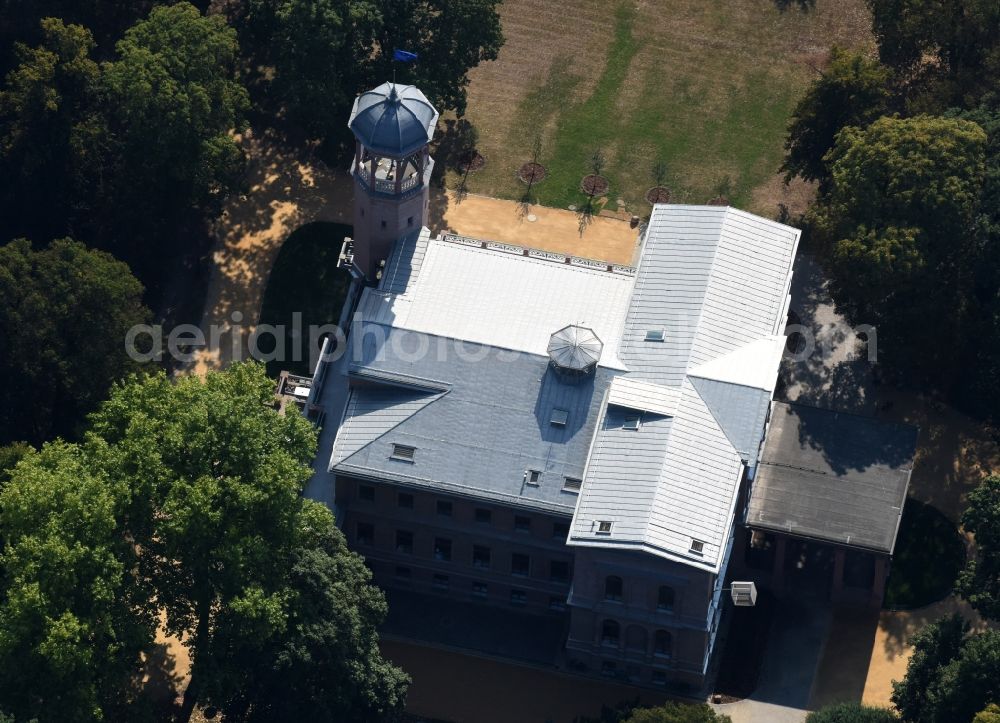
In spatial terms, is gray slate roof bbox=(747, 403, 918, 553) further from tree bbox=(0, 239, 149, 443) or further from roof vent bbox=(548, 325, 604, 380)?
tree bbox=(0, 239, 149, 443)

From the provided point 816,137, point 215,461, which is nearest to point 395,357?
point 215,461

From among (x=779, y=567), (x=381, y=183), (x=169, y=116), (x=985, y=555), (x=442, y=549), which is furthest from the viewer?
(x=169, y=116)

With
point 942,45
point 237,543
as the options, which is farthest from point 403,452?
point 942,45

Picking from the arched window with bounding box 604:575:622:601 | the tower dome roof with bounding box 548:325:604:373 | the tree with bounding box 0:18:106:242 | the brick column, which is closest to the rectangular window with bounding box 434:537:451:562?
the arched window with bounding box 604:575:622:601

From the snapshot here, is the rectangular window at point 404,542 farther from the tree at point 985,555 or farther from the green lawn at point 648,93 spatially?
the tree at point 985,555

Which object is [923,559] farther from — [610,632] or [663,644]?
[610,632]
